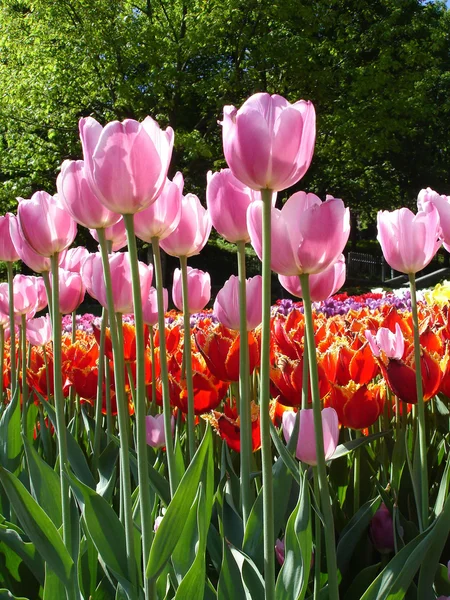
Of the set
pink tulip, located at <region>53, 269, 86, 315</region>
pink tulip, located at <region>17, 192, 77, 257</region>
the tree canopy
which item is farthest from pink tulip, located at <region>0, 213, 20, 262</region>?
the tree canopy

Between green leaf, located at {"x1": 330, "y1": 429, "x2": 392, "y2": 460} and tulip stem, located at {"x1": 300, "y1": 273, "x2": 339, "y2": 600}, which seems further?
green leaf, located at {"x1": 330, "y1": 429, "x2": 392, "y2": 460}

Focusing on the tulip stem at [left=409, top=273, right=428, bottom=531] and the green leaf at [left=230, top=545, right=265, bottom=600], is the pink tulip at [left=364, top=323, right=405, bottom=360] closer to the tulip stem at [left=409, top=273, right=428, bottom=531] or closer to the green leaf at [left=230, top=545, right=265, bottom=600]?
the tulip stem at [left=409, top=273, right=428, bottom=531]

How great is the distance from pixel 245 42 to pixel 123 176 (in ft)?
51.5

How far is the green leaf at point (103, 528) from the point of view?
992 mm

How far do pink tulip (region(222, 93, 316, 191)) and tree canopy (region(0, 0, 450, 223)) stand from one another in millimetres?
13808

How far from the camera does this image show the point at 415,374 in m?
1.25

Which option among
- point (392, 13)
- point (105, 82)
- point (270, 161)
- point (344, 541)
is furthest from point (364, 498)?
point (392, 13)

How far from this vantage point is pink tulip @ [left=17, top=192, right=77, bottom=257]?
1.12 metres

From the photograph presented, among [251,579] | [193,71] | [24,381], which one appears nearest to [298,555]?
[251,579]

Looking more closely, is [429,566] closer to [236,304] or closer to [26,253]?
[236,304]

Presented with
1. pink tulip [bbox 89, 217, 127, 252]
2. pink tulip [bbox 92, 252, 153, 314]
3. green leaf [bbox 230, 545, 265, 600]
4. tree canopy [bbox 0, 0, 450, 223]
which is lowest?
green leaf [bbox 230, 545, 265, 600]

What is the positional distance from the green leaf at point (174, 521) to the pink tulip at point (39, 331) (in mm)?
1376

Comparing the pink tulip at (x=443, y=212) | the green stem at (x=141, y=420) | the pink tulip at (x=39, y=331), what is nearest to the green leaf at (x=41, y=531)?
the green stem at (x=141, y=420)

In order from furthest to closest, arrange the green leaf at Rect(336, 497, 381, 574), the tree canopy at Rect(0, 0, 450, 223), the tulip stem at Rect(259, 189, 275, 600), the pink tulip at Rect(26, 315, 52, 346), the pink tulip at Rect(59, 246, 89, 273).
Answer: the tree canopy at Rect(0, 0, 450, 223) → the pink tulip at Rect(26, 315, 52, 346) → the pink tulip at Rect(59, 246, 89, 273) → the green leaf at Rect(336, 497, 381, 574) → the tulip stem at Rect(259, 189, 275, 600)
